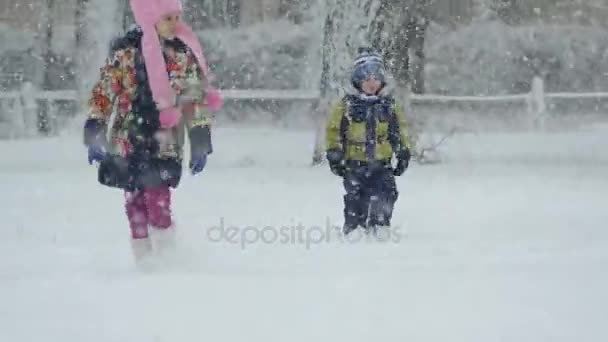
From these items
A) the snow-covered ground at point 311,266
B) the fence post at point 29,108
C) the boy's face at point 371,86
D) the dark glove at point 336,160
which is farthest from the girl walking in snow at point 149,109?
the fence post at point 29,108

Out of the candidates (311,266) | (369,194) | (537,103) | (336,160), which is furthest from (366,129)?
(537,103)

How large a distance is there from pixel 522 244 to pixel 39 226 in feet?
13.4

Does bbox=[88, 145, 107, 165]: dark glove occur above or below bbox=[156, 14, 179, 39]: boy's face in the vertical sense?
below

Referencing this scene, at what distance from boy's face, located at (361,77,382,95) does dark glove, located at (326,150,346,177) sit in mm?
497

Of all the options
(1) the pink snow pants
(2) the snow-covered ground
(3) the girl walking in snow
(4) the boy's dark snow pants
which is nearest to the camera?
(2) the snow-covered ground

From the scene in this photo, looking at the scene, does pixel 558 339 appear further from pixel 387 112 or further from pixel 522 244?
pixel 387 112

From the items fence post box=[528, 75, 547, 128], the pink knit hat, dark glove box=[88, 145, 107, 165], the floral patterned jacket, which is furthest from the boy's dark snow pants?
fence post box=[528, 75, 547, 128]

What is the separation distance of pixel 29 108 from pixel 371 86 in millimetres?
11447

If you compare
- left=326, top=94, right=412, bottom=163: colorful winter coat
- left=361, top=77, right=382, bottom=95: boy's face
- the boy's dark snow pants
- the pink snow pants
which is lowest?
the boy's dark snow pants

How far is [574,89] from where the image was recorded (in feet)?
76.9

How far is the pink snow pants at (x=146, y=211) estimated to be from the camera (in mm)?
5570

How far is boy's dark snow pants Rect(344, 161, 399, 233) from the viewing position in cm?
679

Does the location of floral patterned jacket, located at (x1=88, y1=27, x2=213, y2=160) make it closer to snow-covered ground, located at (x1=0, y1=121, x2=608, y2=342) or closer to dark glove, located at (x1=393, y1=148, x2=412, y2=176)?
snow-covered ground, located at (x1=0, y1=121, x2=608, y2=342)

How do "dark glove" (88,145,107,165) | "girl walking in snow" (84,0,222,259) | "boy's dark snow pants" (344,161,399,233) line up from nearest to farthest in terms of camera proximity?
"dark glove" (88,145,107,165) < "girl walking in snow" (84,0,222,259) < "boy's dark snow pants" (344,161,399,233)
